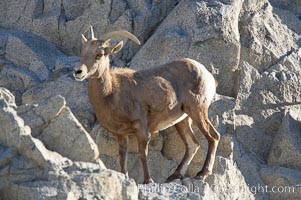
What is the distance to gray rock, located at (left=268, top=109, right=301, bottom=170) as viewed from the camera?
15164 mm

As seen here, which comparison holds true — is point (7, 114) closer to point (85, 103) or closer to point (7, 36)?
point (85, 103)

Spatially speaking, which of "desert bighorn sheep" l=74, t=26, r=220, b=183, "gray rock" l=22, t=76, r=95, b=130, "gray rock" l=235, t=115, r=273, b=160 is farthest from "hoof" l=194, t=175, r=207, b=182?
"gray rock" l=22, t=76, r=95, b=130

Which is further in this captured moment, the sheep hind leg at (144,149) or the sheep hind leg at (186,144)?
the sheep hind leg at (186,144)

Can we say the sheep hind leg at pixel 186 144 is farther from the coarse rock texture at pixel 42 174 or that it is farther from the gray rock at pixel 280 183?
the coarse rock texture at pixel 42 174

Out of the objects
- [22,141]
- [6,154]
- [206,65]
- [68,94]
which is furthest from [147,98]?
[6,154]

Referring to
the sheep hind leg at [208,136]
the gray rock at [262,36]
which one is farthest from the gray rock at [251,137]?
the gray rock at [262,36]

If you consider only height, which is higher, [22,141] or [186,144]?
[186,144]

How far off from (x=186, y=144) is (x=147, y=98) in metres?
1.18

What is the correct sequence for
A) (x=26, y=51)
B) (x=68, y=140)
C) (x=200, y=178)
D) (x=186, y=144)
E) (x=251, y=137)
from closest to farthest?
(x=68, y=140), (x=200, y=178), (x=186, y=144), (x=251, y=137), (x=26, y=51)

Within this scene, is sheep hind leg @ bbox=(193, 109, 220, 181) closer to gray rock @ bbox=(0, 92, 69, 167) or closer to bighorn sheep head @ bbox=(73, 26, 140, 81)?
bighorn sheep head @ bbox=(73, 26, 140, 81)

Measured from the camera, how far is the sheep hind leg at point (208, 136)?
558 inches

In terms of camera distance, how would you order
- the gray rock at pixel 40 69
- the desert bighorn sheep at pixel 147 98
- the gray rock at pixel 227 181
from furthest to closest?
the gray rock at pixel 40 69
the gray rock at pixel 227 181
the desert bighorn sheep at pixel 147 98

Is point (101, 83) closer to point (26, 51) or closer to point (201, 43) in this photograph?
point (201, 43)

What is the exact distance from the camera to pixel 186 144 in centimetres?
1457
